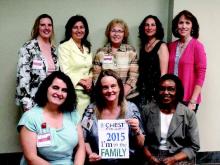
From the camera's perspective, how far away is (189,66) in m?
3.69

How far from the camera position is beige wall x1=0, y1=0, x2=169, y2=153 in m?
4.04

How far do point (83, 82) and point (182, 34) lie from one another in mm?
1171

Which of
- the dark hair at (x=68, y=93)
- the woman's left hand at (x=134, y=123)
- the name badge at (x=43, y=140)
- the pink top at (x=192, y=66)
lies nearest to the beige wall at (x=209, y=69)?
the pink top at (x=192, y=66)

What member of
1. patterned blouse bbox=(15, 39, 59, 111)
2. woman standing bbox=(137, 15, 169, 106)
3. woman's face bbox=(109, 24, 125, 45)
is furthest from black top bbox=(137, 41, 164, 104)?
patterned blouse bbox=(15, 39, 59, 111)

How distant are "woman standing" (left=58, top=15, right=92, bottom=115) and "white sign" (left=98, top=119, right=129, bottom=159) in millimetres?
798

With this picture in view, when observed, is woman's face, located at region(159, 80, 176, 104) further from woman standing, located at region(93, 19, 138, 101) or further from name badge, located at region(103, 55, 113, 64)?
name badge, located at region(103, 55, 113, 64)

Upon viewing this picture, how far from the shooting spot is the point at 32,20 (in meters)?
4.07

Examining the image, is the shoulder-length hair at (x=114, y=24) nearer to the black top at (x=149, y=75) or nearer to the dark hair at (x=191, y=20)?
the black top at (x=149, y=75)

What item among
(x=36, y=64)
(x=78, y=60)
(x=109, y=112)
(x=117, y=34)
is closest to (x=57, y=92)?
(x=109, y=112)

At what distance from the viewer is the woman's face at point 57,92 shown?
2.80 meters

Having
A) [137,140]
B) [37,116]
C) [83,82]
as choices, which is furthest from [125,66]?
[37,116]

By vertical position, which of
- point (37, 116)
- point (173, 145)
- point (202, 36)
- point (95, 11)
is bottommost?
point (173, 145)

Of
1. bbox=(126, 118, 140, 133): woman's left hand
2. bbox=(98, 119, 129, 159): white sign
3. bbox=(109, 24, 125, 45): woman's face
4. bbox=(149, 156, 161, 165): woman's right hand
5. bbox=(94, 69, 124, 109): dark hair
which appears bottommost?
bbox=(149, 156, 161, 165): woman's right hand

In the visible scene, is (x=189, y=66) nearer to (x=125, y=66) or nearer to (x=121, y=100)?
(x=125, y=66)
